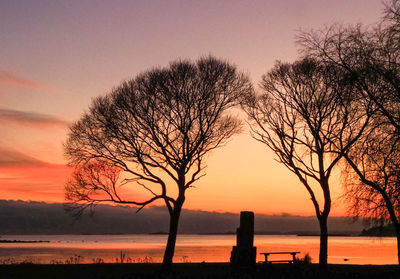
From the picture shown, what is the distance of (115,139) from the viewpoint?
34375mm

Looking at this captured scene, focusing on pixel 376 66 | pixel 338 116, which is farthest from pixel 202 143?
pixel 376 66

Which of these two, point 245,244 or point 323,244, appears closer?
point 245,244

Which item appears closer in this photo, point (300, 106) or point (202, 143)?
point (300, 106)

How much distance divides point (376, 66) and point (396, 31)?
152 cm
